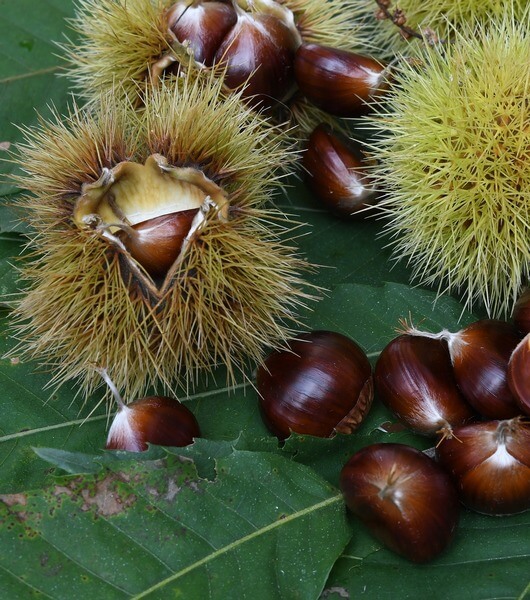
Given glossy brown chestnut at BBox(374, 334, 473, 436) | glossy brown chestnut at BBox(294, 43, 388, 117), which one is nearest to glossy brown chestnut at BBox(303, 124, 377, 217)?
glossy brown chestnut at BBox(294, 43, 388, 117)

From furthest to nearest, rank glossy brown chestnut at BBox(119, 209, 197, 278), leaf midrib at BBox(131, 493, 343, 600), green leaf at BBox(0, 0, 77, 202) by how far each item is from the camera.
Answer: green leaf at BBox(0, 0, 77, 202) → glossy brown chestnut at BBox(119, 209, 197, 278) → leaf midrib at BBox(131, 493, 343, 600)

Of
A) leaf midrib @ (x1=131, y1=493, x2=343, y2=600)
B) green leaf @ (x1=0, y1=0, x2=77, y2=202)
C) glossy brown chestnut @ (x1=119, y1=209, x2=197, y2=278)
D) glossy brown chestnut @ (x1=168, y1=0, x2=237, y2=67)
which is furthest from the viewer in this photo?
green leaf @ (x1=0, y1=0, x2=77, y2=202)

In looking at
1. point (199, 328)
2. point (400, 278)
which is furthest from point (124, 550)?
point (400, 278)

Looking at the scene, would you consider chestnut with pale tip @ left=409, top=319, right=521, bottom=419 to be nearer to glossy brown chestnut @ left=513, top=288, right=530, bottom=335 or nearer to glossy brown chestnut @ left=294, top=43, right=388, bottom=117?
glossy brown chestnut @ left=513, top=288, right=530, bottom=335

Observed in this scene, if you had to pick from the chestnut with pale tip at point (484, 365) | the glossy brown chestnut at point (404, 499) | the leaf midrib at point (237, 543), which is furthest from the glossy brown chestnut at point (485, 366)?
the leaf midrib at point (237, 543)

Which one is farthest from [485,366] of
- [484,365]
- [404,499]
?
[404,499]

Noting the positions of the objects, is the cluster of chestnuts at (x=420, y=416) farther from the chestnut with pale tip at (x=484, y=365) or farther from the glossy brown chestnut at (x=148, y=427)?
the glossy brown chestnut at (x=148, y=427)

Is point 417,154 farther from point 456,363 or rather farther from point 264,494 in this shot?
point 264,494
